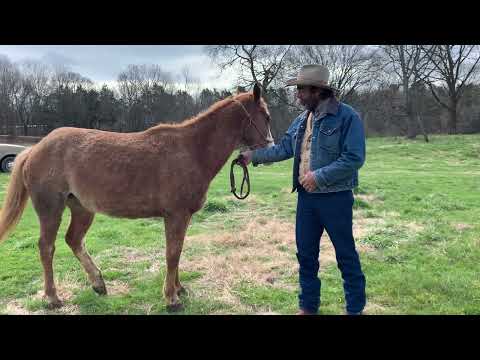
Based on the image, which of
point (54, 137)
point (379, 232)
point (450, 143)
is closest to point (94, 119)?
point (54, 137)

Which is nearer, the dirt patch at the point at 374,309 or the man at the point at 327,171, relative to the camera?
A: the man at the point at 327,171

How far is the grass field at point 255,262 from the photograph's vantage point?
4.02m

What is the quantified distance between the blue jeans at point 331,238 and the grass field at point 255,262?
43 centimetres

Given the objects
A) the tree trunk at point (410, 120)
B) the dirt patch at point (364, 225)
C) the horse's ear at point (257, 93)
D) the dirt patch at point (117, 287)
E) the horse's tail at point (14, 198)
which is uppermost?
the tree trunk at point (410, 120)

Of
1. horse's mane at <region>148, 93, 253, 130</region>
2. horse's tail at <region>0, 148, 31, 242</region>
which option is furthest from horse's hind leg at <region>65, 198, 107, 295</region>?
horse's mane at <region>148, 93, 253, 130</region>

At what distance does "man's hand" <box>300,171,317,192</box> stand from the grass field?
4.93 feet

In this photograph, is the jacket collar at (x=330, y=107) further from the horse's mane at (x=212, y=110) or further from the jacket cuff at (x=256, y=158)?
the horse's mane at (x=212, y=110)

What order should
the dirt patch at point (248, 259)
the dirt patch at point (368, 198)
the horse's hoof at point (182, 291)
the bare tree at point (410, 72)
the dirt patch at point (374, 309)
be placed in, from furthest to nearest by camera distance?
the bare tree at point (410, 72) → the dirt patch at point (368, 198) → the dirt patch at point (248, 259) → the horse's hoof at point (182, 291) → the dirt patch at point (374, 309)

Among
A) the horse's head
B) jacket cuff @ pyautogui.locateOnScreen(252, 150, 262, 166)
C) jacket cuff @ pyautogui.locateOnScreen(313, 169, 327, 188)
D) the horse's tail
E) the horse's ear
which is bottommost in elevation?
the horse's tail

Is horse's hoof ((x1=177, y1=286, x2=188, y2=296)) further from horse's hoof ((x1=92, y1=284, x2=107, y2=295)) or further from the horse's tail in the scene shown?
the horse's tail

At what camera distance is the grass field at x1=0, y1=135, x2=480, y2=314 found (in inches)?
158

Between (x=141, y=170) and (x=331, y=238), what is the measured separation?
2.15 meters

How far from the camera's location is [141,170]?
154 inches

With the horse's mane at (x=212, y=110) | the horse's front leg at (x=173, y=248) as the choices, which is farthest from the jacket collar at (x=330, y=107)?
the horse's front leg at (x=173, y=248)
